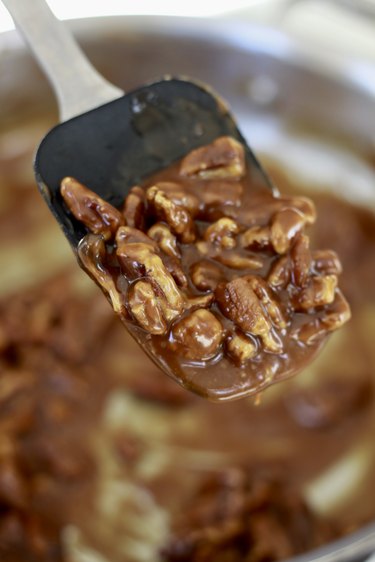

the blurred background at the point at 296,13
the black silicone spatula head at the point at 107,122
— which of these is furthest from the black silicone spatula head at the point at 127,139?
the blurred background at the point at 296,13

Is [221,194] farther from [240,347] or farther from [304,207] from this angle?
[240,347]

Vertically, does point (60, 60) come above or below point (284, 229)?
above

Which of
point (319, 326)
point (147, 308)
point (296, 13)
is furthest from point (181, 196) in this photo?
point (296, 13)

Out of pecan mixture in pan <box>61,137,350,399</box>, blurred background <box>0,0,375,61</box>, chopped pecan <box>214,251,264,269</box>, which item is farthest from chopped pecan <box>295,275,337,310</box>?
blurred background <box>0,0,375,61</box>

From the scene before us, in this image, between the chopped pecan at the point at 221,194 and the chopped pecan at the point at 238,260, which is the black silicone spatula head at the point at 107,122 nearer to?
the chopped pecan at the point at 221,194

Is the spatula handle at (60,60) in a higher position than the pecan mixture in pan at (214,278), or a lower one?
higher
